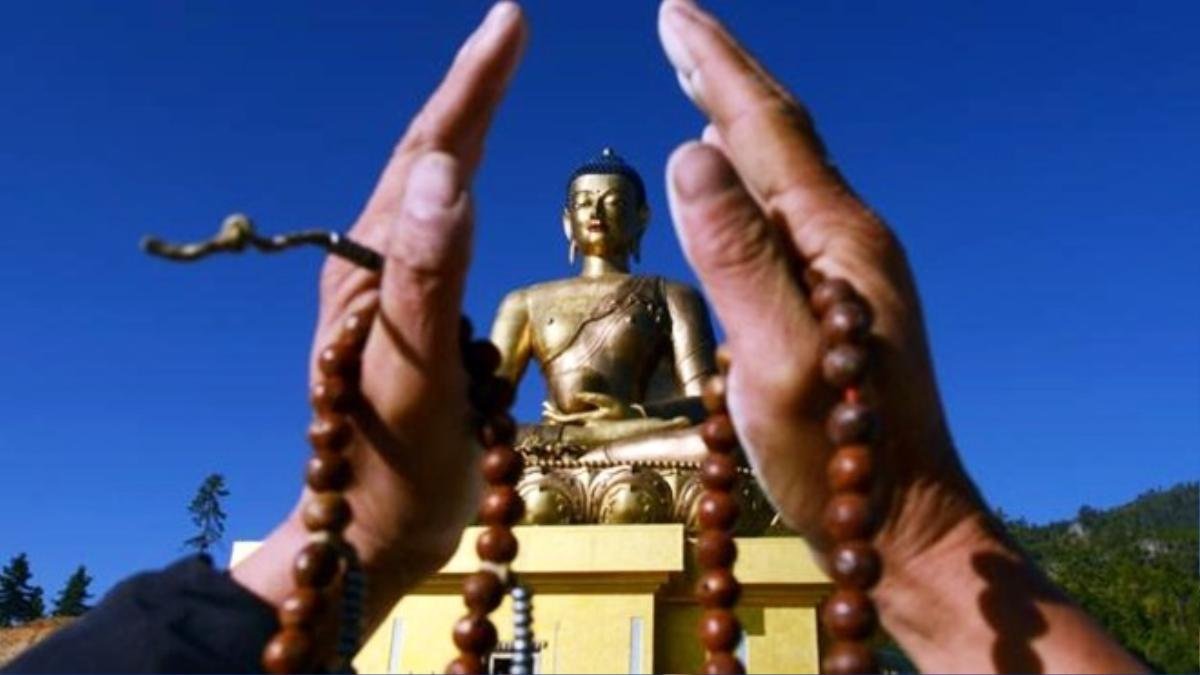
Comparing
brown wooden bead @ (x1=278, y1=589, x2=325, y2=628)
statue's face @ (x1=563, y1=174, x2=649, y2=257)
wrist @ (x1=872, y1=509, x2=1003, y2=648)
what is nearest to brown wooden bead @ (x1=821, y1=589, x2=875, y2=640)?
wrist @ (x1=872, y1=509, x2=1003, y2=648)

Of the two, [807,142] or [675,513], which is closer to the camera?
[807,142]

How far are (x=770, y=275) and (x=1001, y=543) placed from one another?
1.03 ft

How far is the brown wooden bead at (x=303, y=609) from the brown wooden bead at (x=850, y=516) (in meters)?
0.43

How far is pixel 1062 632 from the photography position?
2.97 feet

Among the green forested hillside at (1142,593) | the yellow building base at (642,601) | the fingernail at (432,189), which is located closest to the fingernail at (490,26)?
the fingernail at (432,189)

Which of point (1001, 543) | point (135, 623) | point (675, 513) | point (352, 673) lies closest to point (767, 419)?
point (1001, 543)

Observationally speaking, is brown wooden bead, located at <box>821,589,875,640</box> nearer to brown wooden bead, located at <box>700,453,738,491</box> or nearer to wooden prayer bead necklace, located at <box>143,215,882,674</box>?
wooden prayer bead necklace, located at <box>143,215,882,674</box>

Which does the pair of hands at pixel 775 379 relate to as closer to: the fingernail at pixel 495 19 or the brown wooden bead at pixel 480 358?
the brown wooden bead at pixel 480 358

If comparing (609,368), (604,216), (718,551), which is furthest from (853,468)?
(604,216)

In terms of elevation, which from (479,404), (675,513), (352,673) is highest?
(675,513)

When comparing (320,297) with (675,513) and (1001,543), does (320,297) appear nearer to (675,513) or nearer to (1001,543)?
(1001,543)

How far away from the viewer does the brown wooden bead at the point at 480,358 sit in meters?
1.06

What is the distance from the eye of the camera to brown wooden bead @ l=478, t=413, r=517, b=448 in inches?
42.0

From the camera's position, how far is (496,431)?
1065 mm
